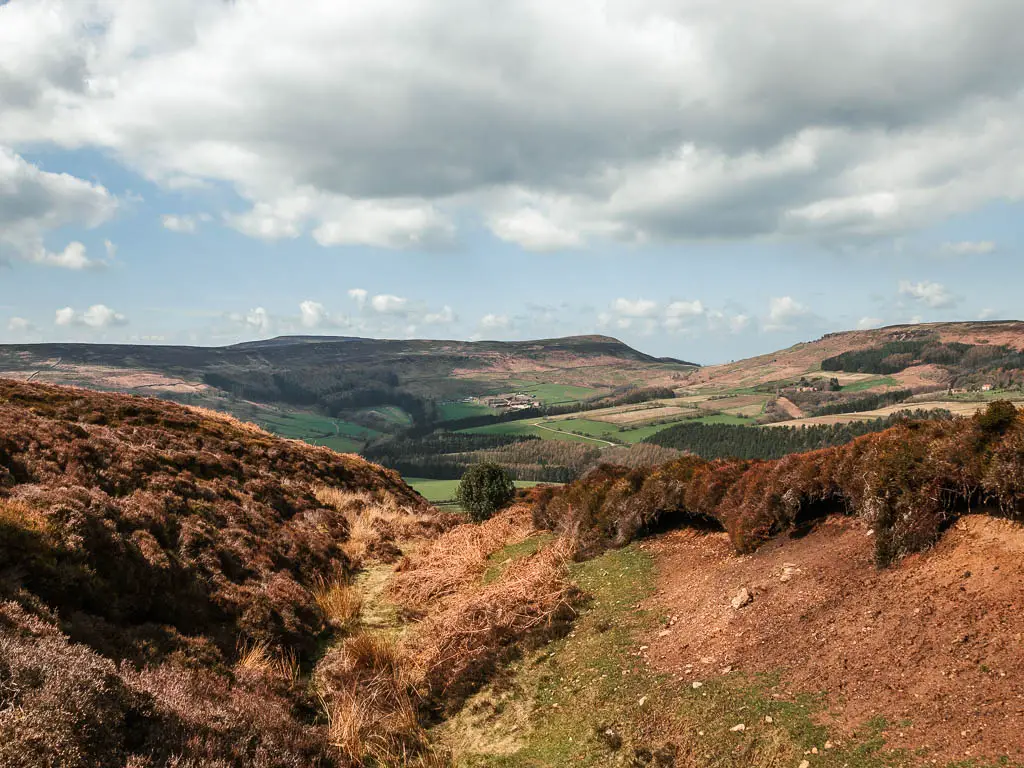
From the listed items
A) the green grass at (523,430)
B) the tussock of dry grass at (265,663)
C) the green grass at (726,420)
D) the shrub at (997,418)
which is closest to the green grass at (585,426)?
the green grass at (523,430)

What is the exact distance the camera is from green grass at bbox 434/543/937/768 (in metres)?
5.57

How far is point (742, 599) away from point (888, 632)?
2292 millimetres

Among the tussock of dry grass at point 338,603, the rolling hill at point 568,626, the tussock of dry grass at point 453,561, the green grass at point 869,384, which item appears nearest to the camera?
the rolling hill at point 568,626

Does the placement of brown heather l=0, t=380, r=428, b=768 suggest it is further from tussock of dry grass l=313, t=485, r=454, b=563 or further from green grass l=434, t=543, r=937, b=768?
green grass l=434, t=543, r=937, b=768

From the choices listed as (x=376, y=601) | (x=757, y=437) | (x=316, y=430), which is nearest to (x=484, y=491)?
(x=376, y=601)

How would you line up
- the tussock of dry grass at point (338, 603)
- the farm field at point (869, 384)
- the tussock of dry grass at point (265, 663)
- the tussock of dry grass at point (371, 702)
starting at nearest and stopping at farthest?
the tussock of dry grass at point (371, 702), the tussock of dry grass at point (265, 663), the tussock of dry grass at point (338, 603), the farm field at point (869, 384)

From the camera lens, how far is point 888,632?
21.6ft

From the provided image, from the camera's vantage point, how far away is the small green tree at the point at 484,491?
22.5 metres

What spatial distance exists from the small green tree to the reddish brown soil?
12.8 m

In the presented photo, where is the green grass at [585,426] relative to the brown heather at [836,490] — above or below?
below

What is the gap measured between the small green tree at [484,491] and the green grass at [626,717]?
12.9 m

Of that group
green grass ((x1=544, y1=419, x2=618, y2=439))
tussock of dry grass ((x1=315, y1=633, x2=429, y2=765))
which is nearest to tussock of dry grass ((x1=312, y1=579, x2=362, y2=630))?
tussock of dry grass ((x1=315, y1=633, x2=429, y2=765))

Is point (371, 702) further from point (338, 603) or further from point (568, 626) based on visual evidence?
point (338, 603)

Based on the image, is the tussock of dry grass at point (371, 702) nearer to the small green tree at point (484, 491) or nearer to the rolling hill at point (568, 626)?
the rolling hill at point (568, 626)
